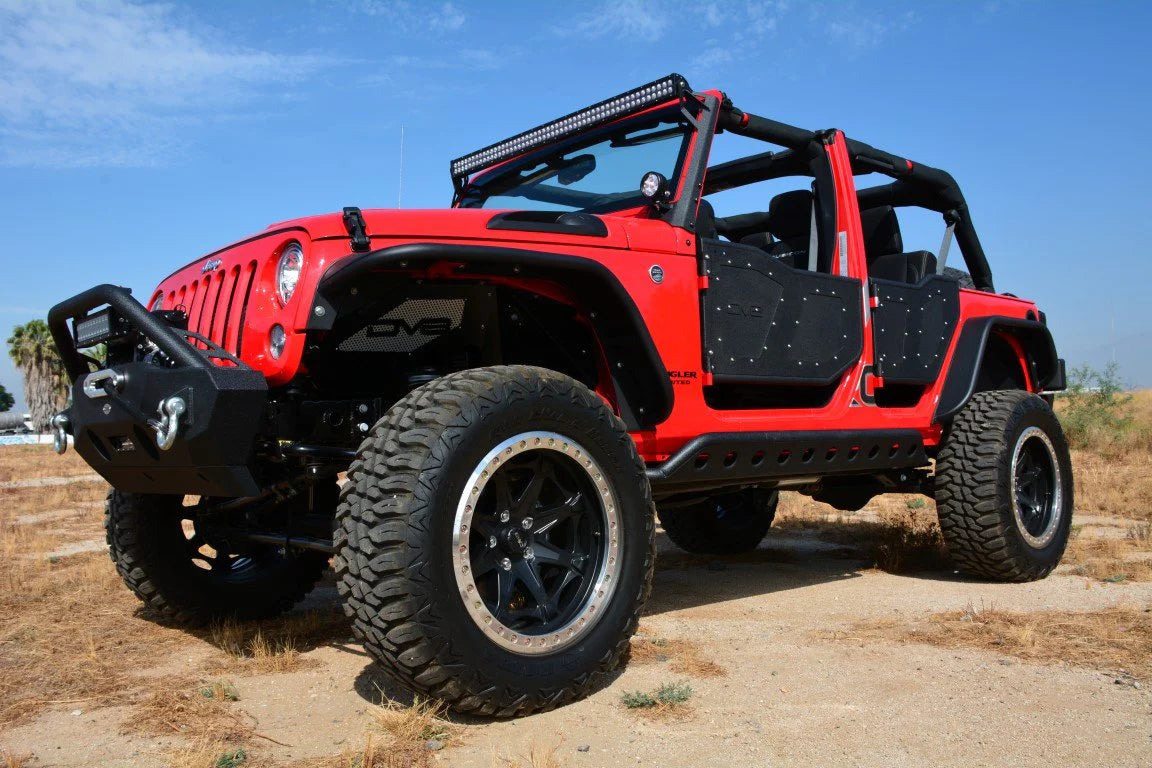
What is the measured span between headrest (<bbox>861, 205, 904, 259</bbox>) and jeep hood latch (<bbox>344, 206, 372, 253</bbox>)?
3903mm

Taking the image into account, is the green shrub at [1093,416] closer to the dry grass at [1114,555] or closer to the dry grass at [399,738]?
the dry grass at [1114,555]

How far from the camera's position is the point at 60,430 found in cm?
384

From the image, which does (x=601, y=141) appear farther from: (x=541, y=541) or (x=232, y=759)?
(x=232, y=759)

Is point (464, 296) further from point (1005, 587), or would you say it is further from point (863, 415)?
point (1005, 587)

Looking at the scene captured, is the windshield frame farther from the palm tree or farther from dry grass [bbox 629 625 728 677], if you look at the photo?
the palm tree

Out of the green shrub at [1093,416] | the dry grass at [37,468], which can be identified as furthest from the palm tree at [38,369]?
the green shrub at [1093,416]

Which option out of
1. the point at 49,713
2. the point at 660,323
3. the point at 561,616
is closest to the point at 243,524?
the point at 49,713

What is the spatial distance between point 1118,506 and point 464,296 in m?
7.69

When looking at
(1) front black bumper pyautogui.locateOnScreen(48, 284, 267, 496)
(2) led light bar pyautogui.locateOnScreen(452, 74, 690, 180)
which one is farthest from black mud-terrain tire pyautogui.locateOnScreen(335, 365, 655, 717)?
(2) led light bar pyautogui.locateOnScreen(452, 74, 690, 180)

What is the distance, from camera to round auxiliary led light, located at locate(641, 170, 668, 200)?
4.19 m

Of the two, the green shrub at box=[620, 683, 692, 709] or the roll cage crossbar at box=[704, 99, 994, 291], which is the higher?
the roll cage crossbar at box=[704, 99, 994, 291]

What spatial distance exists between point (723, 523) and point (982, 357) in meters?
2.11

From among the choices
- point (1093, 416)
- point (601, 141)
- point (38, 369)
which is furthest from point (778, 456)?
point (38, 369)


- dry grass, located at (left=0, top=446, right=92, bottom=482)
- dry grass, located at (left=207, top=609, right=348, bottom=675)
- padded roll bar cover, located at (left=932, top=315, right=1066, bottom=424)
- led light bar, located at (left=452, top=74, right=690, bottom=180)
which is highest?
led light bar, located at (left=452, top=74, right=690, bottom=180)
